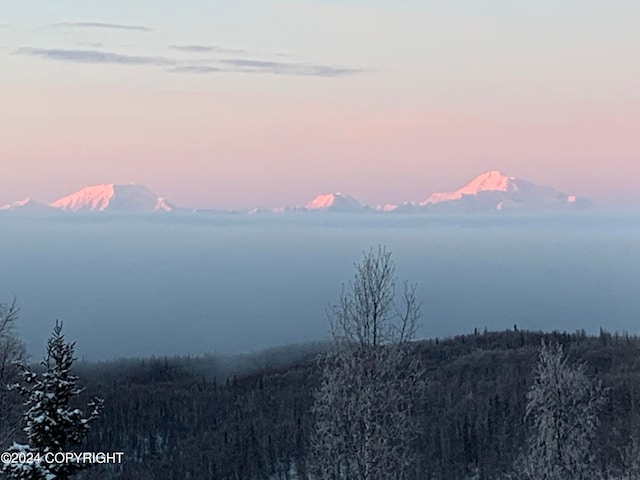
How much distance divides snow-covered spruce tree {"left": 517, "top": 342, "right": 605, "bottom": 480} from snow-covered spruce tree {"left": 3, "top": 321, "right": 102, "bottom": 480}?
19.5 m

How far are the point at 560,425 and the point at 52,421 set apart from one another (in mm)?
20327

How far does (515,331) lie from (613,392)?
72.1m

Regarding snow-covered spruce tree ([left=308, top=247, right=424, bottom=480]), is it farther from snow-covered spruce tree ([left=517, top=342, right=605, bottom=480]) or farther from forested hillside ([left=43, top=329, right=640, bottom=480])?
forested hillside ([left=43, top=329, right=640, bottom=480])

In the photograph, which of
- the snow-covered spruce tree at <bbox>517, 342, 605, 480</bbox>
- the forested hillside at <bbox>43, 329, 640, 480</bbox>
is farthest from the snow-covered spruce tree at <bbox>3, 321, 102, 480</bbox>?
the forested hillside at <bbox>43, 329, 640, 480</bbox>

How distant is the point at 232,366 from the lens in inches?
7318

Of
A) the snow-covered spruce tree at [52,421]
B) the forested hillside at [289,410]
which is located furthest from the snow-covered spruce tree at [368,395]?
the forested hillside at [289,410]

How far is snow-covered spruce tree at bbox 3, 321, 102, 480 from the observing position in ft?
43.9

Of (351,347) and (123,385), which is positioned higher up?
(351,347)

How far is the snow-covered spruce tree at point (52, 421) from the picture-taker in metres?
13.4

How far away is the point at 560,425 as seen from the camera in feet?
96.4

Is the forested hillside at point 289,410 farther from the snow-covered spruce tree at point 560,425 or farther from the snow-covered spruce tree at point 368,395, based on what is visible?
the snow-covered spruce tree at point 368,395

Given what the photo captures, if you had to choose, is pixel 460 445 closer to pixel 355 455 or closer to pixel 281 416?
pixel 281 416

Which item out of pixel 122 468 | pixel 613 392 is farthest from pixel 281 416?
pixel 613 392

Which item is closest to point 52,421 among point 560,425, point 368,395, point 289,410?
point 368,395
